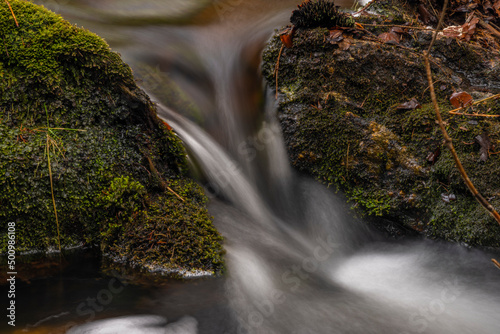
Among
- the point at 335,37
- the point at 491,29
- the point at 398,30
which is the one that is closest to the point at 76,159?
the point at 335,37

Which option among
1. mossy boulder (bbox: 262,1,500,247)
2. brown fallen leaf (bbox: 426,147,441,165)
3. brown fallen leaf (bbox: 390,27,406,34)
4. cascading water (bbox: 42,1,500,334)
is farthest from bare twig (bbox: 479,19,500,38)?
cascading water (bbox: 42,1,500,334)

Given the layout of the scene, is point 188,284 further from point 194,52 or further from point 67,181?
point 194,52

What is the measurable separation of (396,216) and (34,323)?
3431 mm

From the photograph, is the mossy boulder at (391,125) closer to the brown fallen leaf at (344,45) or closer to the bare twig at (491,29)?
the brown fallen leaf at (344,45)

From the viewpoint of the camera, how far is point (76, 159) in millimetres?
3002

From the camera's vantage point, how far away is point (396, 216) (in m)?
3.63

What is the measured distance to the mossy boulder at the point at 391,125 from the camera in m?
3.42

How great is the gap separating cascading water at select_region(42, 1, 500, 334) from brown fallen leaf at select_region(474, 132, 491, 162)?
3.23 ft

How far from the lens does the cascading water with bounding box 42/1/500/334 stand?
2.58 m

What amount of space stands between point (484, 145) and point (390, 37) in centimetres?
183

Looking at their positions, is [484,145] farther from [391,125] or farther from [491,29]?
[491,29]

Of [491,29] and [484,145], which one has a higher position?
[491,29]

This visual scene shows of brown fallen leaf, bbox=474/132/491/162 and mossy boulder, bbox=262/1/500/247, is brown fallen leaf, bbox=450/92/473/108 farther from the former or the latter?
brown fallen leaf, bbox=474/132/491/162

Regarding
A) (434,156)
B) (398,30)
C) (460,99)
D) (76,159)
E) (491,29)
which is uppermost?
(398,30)
